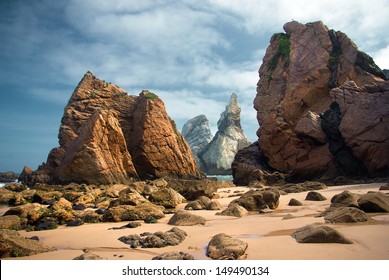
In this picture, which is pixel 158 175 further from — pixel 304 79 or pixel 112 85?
pixel 304 79

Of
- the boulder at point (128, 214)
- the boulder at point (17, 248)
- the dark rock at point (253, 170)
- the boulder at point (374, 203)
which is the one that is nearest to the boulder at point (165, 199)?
the boulder at point (128, 214)

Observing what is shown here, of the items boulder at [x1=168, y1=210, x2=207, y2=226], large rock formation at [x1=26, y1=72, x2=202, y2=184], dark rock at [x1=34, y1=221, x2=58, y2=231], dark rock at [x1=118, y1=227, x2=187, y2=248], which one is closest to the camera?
dark rock at [x1=118, y1=227, x2=187, y2=248]

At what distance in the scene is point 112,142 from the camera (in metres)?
33.6

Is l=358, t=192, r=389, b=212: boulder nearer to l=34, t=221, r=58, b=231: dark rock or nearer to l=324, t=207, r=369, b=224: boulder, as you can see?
l=324, t=207, r=369, b=224: boulder

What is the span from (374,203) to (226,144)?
3438 inches

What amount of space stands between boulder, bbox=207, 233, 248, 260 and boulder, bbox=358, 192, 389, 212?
500cm

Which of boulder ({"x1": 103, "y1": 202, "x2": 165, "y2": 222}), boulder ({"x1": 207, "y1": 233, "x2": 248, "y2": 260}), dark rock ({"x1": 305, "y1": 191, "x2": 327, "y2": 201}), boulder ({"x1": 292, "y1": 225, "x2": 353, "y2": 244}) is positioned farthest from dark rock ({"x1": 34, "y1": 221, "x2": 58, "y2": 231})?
dark rock ({"x1": 305, "y1": 191, "x2": 327, "y2": 201})

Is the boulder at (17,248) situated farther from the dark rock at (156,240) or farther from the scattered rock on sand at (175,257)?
the scattered rock on sand at (175,257)

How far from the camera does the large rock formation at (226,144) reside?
9312 centimetres

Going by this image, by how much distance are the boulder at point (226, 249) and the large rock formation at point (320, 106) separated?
25.1 metres

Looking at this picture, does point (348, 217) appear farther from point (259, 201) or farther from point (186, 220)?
A: point (259, 201)

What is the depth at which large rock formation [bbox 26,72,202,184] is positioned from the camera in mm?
30964

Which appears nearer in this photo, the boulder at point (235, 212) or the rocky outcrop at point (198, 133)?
the boulder at point (235, 212)
